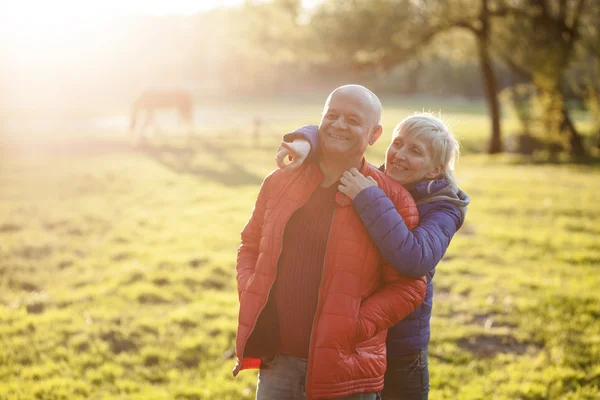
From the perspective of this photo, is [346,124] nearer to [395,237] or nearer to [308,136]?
[308,136]

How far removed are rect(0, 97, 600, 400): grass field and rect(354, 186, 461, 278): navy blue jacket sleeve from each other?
1.40m

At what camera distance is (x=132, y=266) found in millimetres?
7676

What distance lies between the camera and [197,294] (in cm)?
688

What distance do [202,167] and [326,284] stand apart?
15.7 meters

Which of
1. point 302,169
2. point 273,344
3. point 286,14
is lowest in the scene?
point 273,344

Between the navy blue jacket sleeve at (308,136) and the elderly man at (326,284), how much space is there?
0.03 metres

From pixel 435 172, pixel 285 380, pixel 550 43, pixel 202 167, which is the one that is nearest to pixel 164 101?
pixel 202 167

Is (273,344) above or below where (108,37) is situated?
below

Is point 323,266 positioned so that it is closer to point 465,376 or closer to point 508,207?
point 465,376

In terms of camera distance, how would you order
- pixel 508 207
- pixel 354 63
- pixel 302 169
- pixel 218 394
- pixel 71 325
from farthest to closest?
pixel 354 63 < pixel 508 207 < pixel 71 325 < pixel 218 394 < pixel 302 169

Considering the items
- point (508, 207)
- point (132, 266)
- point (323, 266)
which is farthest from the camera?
point (508, 207)

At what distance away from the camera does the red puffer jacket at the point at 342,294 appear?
2.41 metres

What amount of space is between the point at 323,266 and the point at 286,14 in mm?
20205

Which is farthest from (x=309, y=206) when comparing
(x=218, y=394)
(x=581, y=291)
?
(x=581, y=291)
